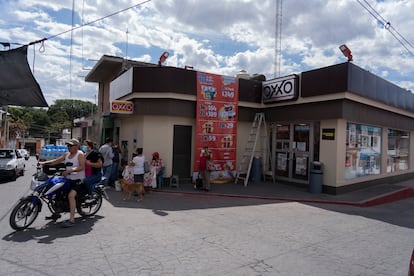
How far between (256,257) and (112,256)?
2352 millimetres

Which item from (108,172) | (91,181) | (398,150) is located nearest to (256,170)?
(108,172)

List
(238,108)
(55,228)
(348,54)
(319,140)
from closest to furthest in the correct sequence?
1. (55,228)
2. (348,54)
3. (319,140)
4. (238,108)

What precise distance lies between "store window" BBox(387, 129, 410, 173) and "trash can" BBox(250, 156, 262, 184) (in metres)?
7.23

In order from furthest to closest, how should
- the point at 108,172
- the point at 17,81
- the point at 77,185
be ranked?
1. the point at 108,172
2. the point at 17,81
3. the point at 77,185

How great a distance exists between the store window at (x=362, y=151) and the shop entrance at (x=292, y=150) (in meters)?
1.53

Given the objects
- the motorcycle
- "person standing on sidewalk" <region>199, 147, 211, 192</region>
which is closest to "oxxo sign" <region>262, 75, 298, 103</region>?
"person standing on sidewalk" <region>199, 147, 211, 192</region>

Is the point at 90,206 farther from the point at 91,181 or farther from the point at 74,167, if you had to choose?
the point at 74,167

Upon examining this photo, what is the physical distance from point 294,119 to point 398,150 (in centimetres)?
819

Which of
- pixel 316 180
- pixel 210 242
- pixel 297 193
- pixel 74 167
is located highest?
pixel 74 167

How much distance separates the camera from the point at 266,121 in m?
13.7

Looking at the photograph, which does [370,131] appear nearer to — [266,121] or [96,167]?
[266,121]

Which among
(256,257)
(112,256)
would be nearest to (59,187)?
(112,256)

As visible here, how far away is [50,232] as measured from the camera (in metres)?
5.69

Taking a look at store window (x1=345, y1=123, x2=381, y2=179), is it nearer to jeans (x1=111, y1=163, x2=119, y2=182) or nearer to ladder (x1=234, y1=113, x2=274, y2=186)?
ladder (x1=234, y1=113, x2=274, y2=186)
